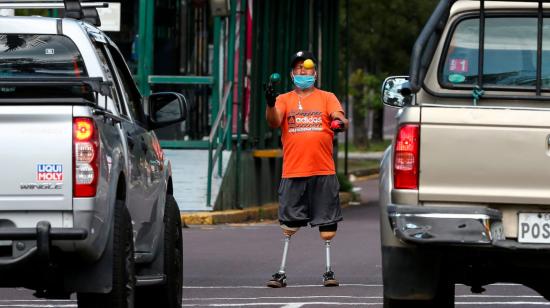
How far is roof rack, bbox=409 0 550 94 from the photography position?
8484mm

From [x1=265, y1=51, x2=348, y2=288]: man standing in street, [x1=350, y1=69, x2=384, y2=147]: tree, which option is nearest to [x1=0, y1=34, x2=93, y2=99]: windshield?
[x1=265, y1=51, x2=348, y2=288]: man standing in street

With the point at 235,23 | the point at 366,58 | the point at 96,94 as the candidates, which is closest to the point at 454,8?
the point at 96,94

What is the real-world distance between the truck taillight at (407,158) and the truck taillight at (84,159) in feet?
5.04

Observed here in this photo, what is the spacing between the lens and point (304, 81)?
13383 millimetres

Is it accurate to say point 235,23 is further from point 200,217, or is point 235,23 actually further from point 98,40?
point 98,40

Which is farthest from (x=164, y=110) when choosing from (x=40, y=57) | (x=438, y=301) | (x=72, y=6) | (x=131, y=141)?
(x=438, y=301)

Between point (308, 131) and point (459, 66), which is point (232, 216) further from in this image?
point (459, 66)

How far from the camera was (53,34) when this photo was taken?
9.19m

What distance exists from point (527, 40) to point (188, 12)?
16273 millimetres

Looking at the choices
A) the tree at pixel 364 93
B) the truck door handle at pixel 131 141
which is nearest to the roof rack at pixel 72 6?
the truck door handle at pixel 131 141

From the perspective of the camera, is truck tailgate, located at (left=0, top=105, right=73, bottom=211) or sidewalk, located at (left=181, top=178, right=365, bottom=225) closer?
truck tailgate, located at (left=0, top=105, right=73, bottom=211)

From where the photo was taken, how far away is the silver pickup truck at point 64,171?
791cm

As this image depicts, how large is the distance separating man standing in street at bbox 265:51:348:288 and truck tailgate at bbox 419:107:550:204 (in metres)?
5.23

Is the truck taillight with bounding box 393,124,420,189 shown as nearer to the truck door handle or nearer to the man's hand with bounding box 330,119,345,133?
Answer: the truck door handle
